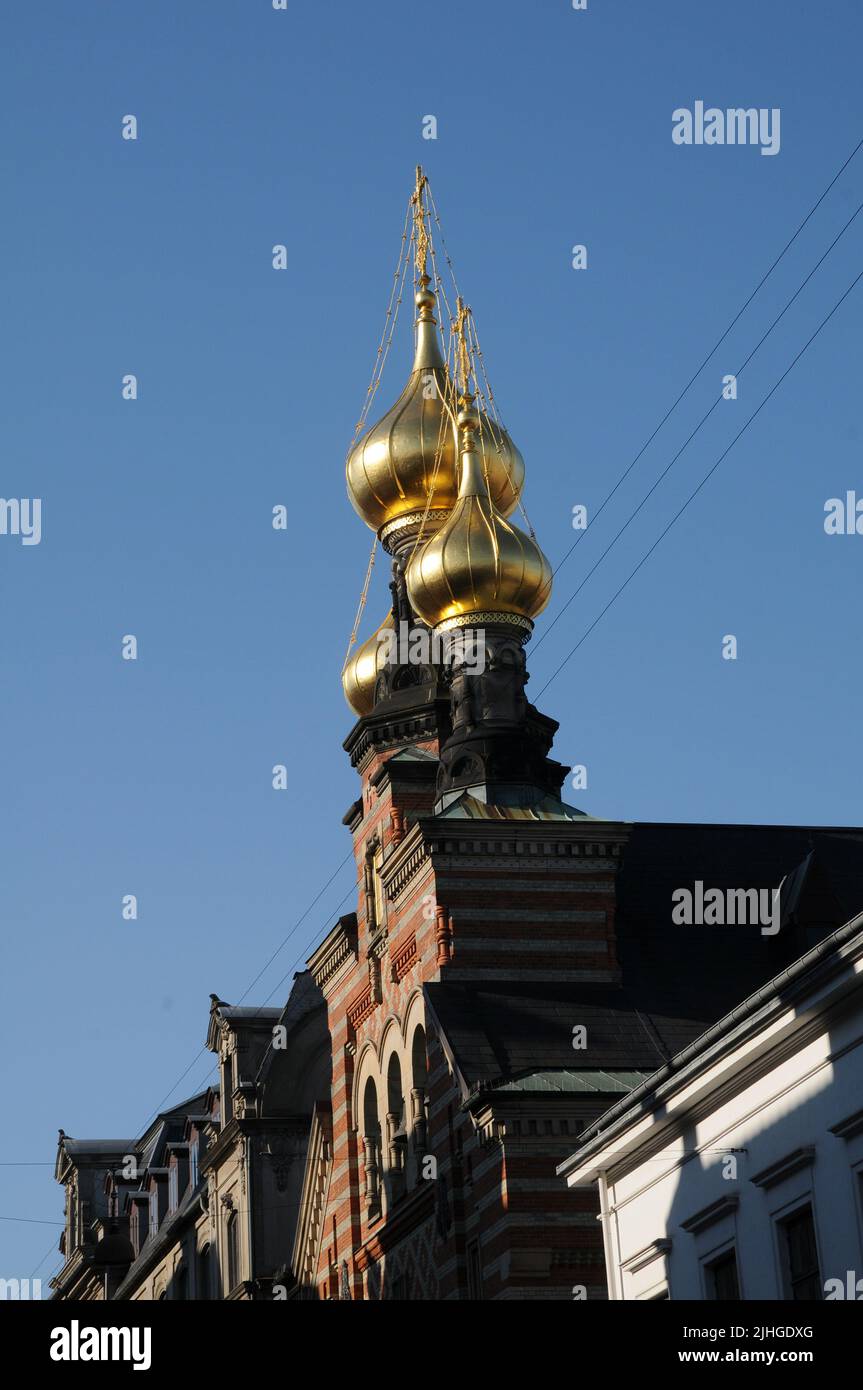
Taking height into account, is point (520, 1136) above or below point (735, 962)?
below

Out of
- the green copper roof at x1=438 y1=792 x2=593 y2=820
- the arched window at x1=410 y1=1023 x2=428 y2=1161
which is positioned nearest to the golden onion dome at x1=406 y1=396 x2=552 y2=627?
the green copper roof at x1=438 y1=792 x2=593 y2=820

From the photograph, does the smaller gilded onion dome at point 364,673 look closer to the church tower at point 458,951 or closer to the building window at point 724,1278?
the church tower at point 458,951

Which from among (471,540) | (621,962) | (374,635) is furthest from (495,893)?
(374,635)

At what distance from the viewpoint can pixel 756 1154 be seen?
2281cm

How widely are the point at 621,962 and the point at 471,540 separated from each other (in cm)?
799

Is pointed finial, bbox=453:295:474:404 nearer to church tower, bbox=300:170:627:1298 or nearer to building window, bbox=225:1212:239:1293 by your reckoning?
church tower, bbox=300:170:627:1298

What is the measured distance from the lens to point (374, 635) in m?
47.5

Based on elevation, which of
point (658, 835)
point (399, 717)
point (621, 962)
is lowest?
point (621, 962)

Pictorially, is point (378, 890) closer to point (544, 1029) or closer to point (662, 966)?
point (662, 966)

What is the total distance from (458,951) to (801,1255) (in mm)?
13558

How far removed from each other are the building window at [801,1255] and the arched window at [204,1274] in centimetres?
2996

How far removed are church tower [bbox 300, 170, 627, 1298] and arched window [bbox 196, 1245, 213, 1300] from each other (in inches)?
329
